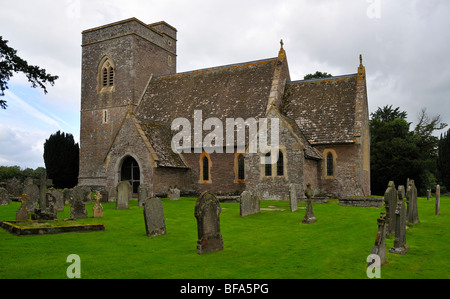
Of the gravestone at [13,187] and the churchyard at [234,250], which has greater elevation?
the gravestone at [13,187]

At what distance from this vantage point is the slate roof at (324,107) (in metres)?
24.0

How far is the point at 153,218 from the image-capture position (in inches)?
457

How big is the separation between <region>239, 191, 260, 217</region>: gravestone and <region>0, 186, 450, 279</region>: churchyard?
3.38ft

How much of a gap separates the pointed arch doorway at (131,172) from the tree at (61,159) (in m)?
15.7

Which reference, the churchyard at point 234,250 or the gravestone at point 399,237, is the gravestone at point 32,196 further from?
the gravestone at point 399,237

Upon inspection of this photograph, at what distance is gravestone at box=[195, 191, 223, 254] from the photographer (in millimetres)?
9211

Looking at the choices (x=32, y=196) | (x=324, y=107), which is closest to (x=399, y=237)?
(x=32, y=196)

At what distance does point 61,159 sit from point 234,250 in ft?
112

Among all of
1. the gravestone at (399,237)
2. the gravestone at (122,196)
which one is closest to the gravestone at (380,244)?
the gravestone at (399,237)

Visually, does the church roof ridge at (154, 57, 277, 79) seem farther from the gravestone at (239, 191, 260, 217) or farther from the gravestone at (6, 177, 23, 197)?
the gravestone at (239, 191, 260, 217)
